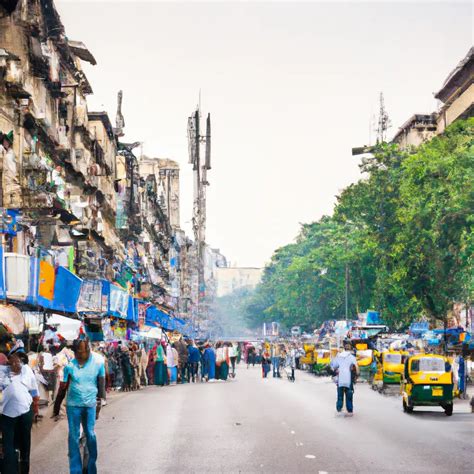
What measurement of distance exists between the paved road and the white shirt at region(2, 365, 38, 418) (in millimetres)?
2229

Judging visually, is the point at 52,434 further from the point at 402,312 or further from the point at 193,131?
the point at 193,131

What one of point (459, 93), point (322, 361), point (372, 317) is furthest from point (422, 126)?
point (322, 361)

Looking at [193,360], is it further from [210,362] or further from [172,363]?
[172,363]

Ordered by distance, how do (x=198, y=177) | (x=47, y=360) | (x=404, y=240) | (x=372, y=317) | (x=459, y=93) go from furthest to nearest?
(x=198, y=177) < (x=459, y=93) < (x=372, y=317) < (x=404, y=240) < (x=47, y=360)

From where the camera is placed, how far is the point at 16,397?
11.7 m

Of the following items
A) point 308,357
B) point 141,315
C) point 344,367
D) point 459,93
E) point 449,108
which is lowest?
point 308,357

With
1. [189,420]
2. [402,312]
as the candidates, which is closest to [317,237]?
[402,312]

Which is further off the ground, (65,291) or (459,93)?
(459,93)

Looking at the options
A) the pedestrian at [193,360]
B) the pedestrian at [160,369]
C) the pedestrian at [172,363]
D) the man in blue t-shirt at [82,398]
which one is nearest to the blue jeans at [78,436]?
the man in blue t-shirt at [82,398]

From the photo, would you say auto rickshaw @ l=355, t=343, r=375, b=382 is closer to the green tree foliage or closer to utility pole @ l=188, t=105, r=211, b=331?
the green tree foliage

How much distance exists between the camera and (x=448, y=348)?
49375mm

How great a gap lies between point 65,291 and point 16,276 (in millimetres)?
6535

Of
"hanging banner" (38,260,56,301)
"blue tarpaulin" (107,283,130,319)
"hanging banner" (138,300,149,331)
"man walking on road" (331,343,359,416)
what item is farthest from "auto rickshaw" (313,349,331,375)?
"hanging banner" (38,260,56,301)

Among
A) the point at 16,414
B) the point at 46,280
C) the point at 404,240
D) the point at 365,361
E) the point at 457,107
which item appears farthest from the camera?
the point at 457,107
